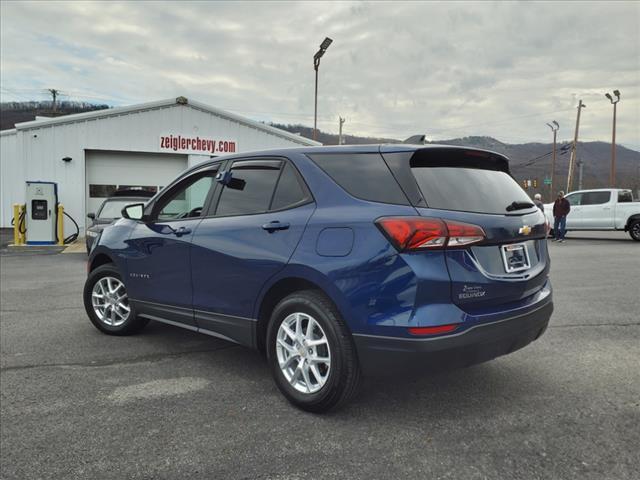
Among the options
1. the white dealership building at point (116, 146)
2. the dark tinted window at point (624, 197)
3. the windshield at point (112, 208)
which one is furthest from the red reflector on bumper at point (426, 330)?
the white dealership building at point (116, 146)

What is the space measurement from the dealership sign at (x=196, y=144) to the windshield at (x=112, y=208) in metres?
7.17

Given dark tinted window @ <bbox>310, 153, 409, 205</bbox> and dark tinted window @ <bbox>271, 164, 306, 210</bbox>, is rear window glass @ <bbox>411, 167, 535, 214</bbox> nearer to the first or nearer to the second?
dark tinted window @ <bbox>310, 153, 409, 205</bbox>

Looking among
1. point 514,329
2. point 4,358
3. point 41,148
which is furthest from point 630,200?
point 41,148

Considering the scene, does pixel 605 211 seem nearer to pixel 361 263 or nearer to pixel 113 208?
pixel 113 208

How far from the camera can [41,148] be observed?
56.5 ft

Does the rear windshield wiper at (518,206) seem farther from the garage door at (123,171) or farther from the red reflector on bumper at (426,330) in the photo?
the garage door at (123,171)

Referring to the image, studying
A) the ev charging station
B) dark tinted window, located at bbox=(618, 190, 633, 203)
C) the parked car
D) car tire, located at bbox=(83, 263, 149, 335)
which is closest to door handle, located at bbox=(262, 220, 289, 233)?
car tire, located at bbox=(83, 263, 149, 335)

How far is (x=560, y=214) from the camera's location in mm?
16391

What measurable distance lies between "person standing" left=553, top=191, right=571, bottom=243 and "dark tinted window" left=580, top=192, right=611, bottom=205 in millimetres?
1679

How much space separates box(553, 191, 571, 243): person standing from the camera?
1636 centimetres

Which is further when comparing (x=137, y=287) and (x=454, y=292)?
(x=137, y=287)

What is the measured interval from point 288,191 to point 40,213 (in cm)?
1466

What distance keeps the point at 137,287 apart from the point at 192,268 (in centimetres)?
93

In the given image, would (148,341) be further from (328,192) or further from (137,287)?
(328,192)
